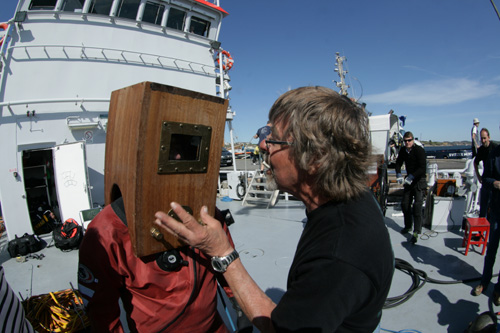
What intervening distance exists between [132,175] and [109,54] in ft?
25.3

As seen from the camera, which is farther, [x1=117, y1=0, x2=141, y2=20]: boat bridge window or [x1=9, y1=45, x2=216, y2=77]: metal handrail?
[x1=117, y1=0, x2=141, y2=20]: boat bridge window

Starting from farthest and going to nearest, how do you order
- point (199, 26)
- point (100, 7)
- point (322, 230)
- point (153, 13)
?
point (199, 26) < point (153, 13) < point (100, 7) < point (322, 230)

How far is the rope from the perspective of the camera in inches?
87.1

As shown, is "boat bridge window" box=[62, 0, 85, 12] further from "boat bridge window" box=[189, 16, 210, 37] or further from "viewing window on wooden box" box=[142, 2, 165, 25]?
"boat bridge window" box=[189, 16, 210, 37]

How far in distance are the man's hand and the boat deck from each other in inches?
92.0

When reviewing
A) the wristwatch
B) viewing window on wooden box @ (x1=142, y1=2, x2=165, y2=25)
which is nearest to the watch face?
the wristwatch

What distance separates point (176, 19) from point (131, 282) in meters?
8.88

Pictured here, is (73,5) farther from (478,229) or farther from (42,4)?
(478,229)

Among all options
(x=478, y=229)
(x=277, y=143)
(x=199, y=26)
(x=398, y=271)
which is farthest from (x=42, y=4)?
(x=478, y=229)

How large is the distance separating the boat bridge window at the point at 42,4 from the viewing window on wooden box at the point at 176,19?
115 inches

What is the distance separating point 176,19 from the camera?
8305 mm

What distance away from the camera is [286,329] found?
837 mm

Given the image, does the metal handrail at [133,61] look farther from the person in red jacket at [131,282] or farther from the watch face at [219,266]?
the watch face at [219,266]

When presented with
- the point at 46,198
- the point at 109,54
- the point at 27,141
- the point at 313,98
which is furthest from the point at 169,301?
the point at 46,198
